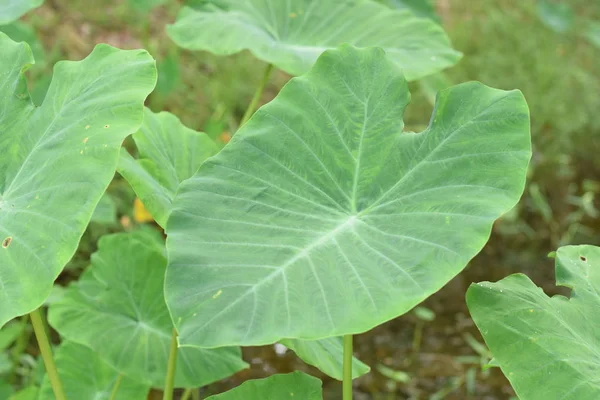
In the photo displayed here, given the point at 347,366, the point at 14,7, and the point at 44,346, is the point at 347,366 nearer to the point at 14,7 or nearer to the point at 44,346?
the point at 44,346

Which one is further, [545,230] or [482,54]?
[482,54]

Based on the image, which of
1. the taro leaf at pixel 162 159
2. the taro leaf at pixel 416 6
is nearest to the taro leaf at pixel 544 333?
the taro leaf at pixel 162 159

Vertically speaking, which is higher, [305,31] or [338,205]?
[338,205]

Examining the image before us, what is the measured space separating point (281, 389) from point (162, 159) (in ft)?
1.20

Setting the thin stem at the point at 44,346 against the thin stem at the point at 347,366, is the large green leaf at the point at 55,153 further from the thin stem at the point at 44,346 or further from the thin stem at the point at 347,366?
the thin stem at the point at 347,366

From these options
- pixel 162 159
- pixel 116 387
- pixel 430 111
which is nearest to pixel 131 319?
pixel 116 387

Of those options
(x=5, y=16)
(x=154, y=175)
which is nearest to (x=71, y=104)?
(x=154, y=175)

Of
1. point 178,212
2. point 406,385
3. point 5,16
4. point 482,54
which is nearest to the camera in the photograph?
point 178,212

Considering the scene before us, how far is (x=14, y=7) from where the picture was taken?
1384 millimetres

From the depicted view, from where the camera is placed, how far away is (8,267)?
2.51 ft

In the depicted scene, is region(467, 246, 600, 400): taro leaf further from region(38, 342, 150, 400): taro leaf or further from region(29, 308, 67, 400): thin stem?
region(38, 342, 150, 400): taro leaf

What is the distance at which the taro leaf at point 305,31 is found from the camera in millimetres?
1338

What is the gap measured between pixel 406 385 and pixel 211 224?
1358mm

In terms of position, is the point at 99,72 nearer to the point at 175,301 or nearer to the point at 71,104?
the point at 71,104
